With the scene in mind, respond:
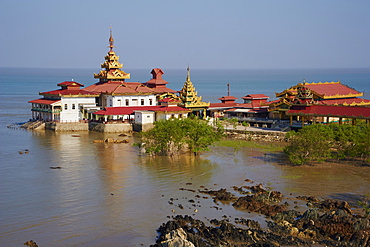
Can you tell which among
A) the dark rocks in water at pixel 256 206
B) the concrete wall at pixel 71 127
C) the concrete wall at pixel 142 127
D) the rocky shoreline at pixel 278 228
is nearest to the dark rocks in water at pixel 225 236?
the rocky shoreline at pixel 278 228

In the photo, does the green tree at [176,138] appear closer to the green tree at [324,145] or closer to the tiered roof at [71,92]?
the green tree at [324,145]

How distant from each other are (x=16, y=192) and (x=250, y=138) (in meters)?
23.9

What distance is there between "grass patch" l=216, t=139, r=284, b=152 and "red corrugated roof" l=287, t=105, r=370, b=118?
453 cm

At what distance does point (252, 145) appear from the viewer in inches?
1734

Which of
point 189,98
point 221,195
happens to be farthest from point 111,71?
point 221,195

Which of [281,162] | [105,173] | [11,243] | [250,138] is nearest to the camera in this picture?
[11,243]

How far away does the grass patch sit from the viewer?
42.1m

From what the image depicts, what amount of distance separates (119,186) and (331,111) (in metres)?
23.1

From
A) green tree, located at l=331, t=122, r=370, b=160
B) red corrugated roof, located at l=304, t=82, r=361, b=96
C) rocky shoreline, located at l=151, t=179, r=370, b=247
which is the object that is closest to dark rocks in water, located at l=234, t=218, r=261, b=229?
rocky shoreline, located at l=151, t=179, r=370, b=247

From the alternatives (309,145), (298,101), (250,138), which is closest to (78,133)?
(250,138)

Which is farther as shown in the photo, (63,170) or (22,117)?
(22,117)

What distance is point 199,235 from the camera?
21.3 metres

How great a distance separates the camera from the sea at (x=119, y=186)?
22.7 metres

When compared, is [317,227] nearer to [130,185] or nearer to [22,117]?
[130,185]
